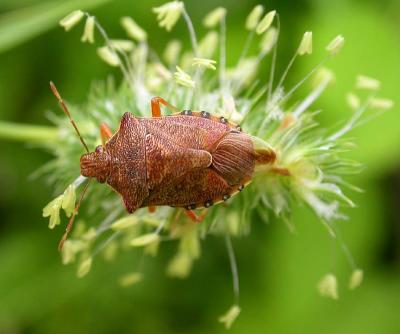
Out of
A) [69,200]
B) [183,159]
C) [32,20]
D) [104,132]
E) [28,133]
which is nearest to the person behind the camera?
[183,159]

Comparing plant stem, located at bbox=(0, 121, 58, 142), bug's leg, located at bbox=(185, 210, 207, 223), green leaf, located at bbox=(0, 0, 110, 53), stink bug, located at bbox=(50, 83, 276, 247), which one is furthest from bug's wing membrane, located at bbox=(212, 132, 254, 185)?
green leaf, located at bbox=(0, 0, 110, 53)

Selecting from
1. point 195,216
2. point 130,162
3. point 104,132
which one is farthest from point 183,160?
point 104,132

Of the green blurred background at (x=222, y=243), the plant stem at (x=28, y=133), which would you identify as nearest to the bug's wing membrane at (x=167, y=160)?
the plant stem at (x=28, y=133)

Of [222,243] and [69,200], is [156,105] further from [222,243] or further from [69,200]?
[222,243]

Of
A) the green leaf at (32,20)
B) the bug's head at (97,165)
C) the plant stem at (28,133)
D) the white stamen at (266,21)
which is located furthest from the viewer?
the green leaf at (32,20)

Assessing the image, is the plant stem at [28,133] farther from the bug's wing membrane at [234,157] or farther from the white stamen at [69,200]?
the bug's wing membrane at [234,157]

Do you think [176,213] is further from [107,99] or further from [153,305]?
[153,305]
